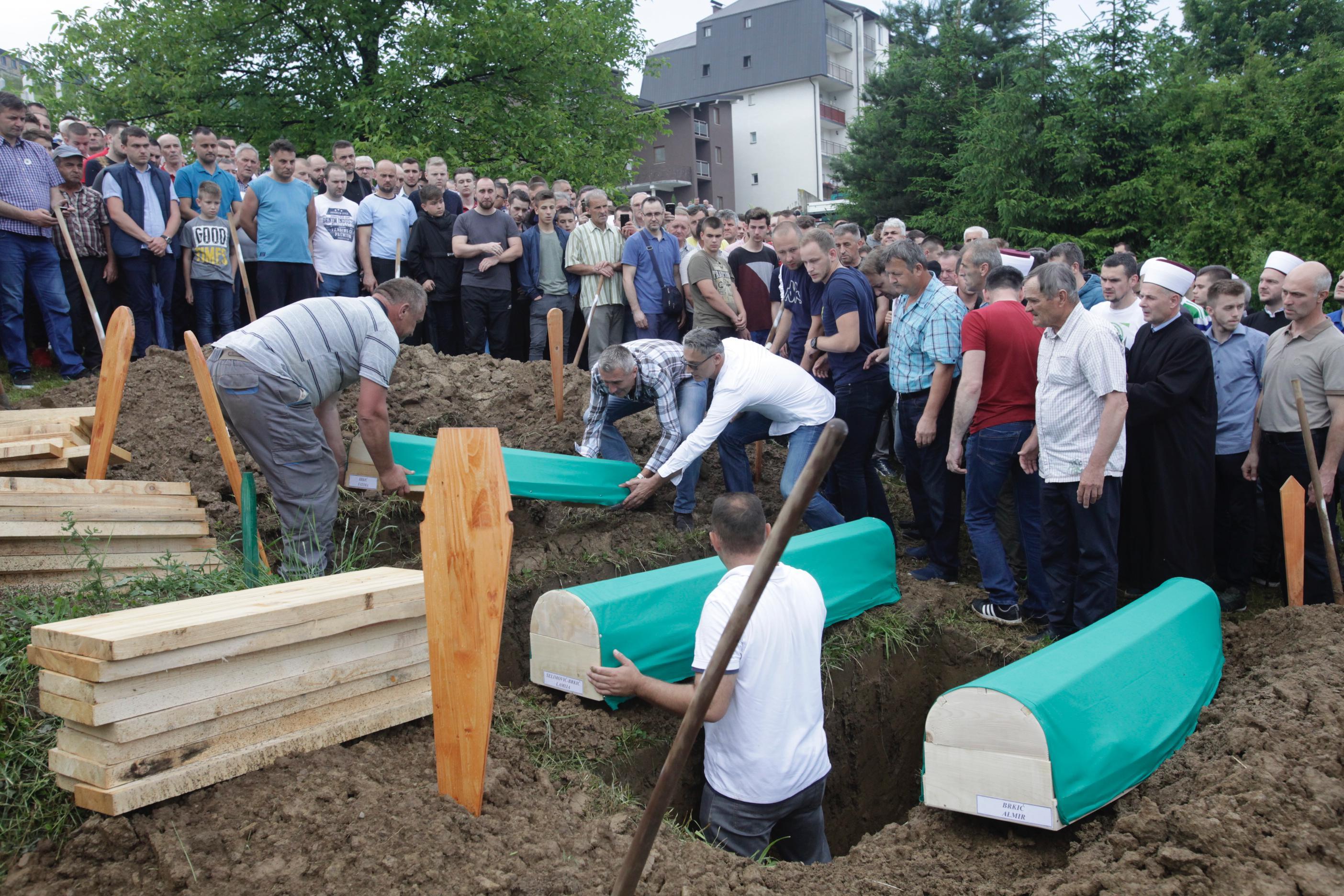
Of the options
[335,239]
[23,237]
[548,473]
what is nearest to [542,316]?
Answer: [335,239]

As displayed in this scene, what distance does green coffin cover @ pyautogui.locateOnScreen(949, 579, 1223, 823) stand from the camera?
136 inches

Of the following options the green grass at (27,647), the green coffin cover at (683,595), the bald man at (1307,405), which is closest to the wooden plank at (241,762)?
the green grass at (27,647)

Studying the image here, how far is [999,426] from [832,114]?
52444 mm

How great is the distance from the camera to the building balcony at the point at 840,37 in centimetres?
5351

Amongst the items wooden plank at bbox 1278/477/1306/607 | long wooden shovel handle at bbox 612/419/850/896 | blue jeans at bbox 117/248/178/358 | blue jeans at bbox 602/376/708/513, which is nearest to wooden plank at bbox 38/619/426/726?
long wooden shovel handle at bbox 612/419/850/896

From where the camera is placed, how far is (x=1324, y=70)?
14.9m

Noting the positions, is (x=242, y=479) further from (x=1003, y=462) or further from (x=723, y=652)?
(x=1003, y=462)

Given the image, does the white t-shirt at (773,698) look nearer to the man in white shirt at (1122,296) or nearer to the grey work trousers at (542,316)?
the man in white shirt at (1122,296)

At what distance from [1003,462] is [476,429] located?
3.87 meters

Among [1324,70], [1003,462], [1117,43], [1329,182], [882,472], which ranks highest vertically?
[1117,43]

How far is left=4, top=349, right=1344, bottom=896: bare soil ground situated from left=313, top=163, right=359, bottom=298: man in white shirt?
4032mm

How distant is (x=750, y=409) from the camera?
21.0ft

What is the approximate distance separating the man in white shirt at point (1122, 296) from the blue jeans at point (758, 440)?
206 centimetres

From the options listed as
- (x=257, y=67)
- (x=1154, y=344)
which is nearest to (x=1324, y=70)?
(x=1154, y=344)
